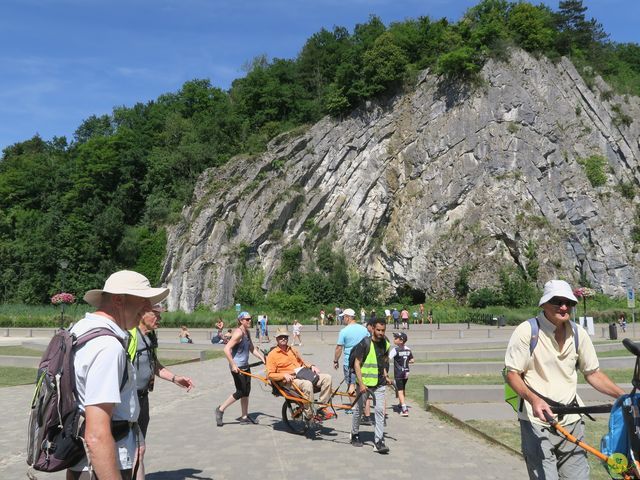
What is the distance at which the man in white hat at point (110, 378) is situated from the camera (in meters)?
2.76

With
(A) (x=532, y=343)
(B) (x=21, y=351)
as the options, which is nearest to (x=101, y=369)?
(A) (x=532, y=343)

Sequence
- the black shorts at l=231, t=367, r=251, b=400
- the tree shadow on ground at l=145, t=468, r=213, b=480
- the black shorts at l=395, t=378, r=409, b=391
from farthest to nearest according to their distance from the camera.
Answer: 1. the black shorts at l=395, t=378, r=409, b=391
2. the black shorts at l=231, t=367, r=251, b=400
3. the tree shadow on ground at l=145, t=468, r=213, b=480

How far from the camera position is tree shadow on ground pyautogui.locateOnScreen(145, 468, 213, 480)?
6.66m

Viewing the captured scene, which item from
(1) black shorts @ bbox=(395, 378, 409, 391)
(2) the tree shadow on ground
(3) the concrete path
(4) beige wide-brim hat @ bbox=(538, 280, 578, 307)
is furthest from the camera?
(1) black shorts @ bbox=(395, 378, 409, 391)

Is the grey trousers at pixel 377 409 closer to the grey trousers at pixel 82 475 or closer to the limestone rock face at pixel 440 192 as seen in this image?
the grey trousers at pixel 82 475

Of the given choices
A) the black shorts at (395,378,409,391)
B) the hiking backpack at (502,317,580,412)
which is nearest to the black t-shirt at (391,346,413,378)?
the black shorts at (395,378,409,391)

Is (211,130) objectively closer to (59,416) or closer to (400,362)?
(400,362)

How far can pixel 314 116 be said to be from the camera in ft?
179

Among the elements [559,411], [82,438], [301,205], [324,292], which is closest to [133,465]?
[82,438]

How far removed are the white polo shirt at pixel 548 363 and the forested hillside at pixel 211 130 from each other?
46805mm

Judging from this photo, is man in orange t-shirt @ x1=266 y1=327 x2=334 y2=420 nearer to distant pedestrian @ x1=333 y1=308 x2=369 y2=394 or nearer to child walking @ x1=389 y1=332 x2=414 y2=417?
distant pedestrian @ x1=333 y1=308 x2=369 y2=394

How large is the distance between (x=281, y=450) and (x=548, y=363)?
4.67 m

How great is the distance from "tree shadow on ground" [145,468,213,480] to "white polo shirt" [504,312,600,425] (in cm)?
395

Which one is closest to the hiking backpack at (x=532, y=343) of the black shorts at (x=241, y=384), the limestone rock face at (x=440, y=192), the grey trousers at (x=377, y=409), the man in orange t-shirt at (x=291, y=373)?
the grey trousers at (x=377, y=409)
